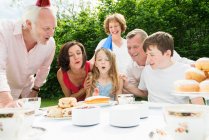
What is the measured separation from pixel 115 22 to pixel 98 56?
1.09 metres

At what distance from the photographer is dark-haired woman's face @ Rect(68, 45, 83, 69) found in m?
3.51

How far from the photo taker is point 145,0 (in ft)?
25.7

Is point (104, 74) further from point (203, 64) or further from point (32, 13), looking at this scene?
point (203, 64)

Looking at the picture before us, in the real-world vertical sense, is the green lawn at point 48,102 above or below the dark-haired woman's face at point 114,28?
below

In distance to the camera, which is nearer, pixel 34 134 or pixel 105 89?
pixel 34 134

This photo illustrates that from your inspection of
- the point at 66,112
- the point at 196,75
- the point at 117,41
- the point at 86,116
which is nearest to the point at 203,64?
the point at 196,75

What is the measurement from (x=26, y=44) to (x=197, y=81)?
204 centimetres

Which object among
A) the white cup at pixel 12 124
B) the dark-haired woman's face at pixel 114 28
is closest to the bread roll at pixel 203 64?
the white cup at pixel 12 124

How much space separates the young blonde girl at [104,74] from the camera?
335 centimetres

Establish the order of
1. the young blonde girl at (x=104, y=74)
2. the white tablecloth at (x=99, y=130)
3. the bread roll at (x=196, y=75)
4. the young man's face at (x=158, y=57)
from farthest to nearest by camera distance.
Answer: the young blonde girl at (x=104, y=74), the young man's face at (x=158, y=57), the bread roll at (x=196, y=75), the white tablecloth at (x=99, y=130)

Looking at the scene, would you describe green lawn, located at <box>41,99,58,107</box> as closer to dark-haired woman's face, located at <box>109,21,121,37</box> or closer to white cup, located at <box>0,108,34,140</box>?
dark-haired woman's face, located at <box>109,21,121,37</box>

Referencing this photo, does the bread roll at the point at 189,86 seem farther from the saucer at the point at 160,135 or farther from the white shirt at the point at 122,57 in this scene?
the white shirt at the point at 122,57

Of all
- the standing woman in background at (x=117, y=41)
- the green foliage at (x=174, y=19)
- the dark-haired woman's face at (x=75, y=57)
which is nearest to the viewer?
the dark-haired woman's face at (x=75, y=57)

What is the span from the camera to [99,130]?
1444 mm
